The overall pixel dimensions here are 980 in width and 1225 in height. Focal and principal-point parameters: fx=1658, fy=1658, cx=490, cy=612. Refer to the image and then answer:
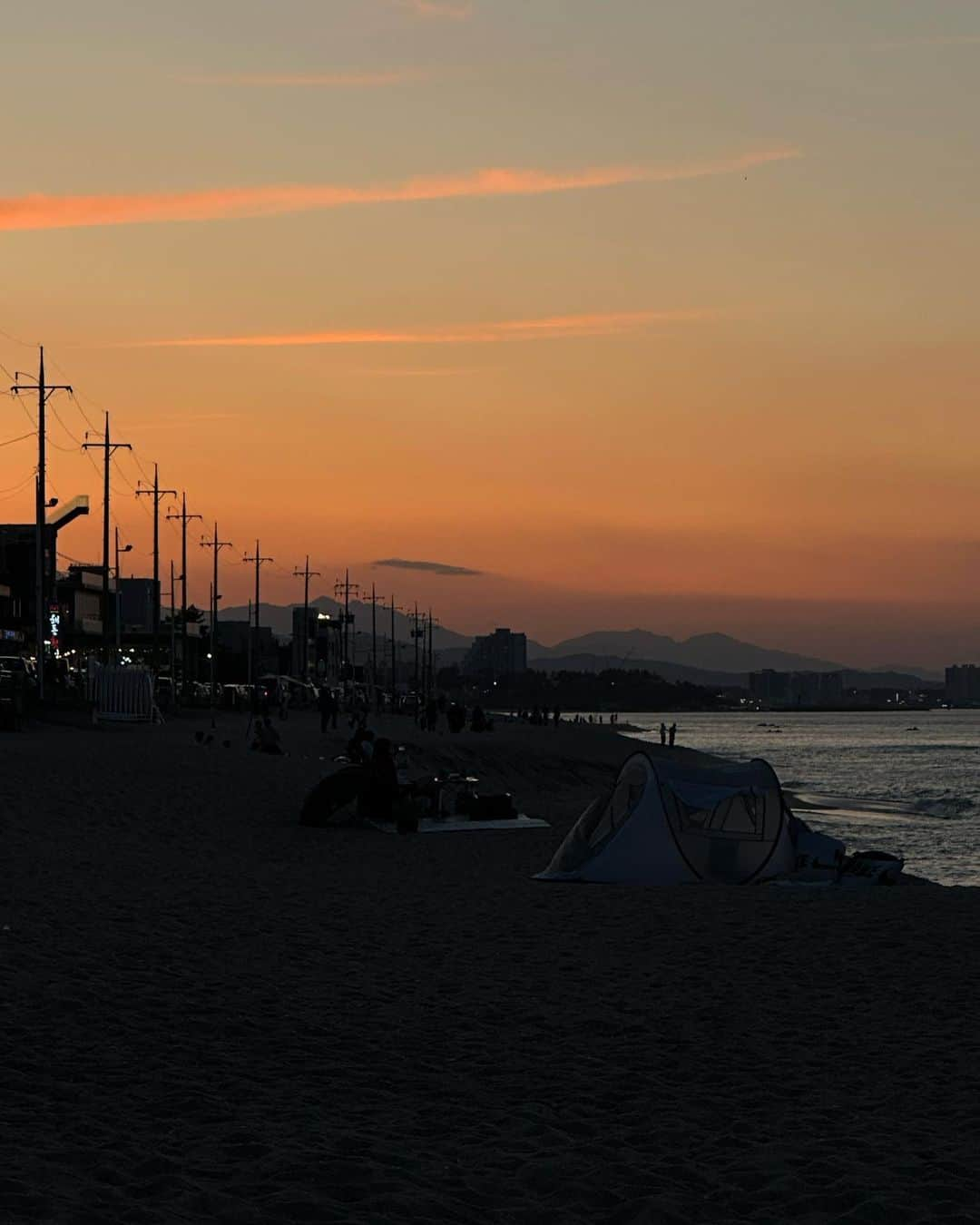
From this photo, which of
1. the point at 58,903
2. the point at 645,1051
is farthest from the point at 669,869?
the point at 645,1051

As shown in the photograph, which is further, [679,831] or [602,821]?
[602,821]

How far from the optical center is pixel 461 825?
30031 millimetres

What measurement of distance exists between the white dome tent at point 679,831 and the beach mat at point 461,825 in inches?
257

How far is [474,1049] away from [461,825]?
19.1 metres

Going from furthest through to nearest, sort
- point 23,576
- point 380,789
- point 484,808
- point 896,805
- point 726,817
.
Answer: point 23,576 → point 896,805 → point 484,808 → point 380,789 → point 726,817

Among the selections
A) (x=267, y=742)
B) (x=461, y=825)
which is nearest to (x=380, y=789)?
(x=461, y=825)

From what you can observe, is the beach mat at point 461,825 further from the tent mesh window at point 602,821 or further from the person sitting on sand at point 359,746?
the tent mesh window at point 602,821

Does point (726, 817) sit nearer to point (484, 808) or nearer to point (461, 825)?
point (461, 825)

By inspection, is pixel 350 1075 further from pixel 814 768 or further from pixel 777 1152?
→ pixel 814 768

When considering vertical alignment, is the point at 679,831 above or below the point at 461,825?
above

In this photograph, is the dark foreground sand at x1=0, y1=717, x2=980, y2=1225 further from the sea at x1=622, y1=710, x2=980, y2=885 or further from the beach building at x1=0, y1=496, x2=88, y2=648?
the beach building at x1=0, y1=496, x2=88, y2=648

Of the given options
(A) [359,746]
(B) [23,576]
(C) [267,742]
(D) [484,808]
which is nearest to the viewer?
(D) [484,808]

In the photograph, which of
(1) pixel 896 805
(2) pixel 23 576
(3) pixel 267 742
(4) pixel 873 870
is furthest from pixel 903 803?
(2) pixel 23 576

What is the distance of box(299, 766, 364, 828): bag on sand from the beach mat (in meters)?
0.66
